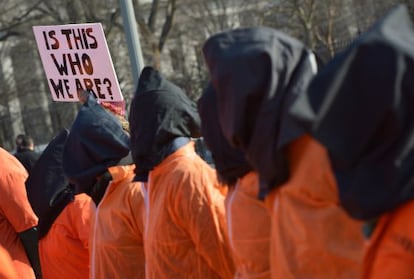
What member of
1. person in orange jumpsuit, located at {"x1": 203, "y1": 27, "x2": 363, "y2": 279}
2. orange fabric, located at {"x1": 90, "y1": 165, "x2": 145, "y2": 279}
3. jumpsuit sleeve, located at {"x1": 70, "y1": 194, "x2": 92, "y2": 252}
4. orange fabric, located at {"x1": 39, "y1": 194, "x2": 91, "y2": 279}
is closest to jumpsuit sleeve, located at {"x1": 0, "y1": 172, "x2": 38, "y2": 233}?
orange fabric, located at {"x1": 39, "y1": 194, "x2": 91, "y2": 279}

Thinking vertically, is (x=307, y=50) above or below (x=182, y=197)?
above

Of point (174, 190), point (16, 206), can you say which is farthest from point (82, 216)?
point (174, 190)

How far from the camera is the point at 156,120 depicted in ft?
15.4

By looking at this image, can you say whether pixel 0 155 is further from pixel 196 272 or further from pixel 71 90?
pixel 196 272

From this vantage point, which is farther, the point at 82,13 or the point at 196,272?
the point at 82,13

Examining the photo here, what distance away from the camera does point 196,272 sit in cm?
452

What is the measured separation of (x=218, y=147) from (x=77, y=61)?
3.35 meters

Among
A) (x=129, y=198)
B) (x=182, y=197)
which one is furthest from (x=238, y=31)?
(x=129, y=198)

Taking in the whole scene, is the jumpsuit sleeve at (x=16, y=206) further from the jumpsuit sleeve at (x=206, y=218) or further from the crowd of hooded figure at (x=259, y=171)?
the jumpsuit sleeve at (x=206, y=218)

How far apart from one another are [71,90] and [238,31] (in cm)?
422

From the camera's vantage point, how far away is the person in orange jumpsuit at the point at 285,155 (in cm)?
286

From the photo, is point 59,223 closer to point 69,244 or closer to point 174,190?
point 69,244

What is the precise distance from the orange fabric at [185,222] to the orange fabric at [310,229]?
1371 mm

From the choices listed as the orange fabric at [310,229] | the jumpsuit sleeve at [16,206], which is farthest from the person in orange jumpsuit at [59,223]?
the orange fabric at [310,229]
